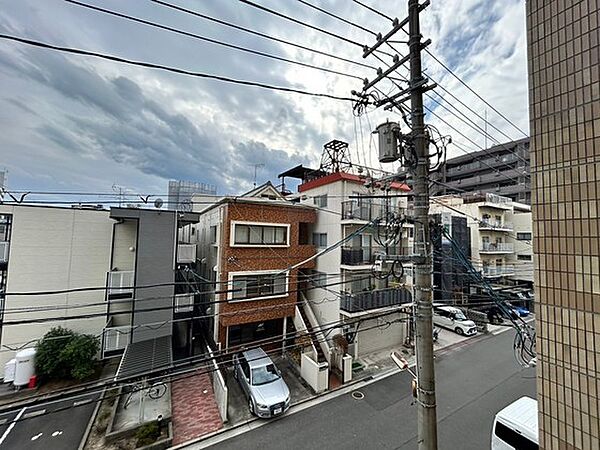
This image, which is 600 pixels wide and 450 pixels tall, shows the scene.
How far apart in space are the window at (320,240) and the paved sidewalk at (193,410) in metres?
7.63

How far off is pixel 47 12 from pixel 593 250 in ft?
24.3

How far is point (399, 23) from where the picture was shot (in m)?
4.33

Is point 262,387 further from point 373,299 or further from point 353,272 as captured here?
point 353,272

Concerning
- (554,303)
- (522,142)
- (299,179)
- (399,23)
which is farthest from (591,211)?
(522,142)

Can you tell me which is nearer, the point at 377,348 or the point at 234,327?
the point at 234,327

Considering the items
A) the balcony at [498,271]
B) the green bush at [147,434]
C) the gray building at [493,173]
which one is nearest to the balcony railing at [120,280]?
the green bush at [147,434]

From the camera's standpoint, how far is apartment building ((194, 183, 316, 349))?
11453mm

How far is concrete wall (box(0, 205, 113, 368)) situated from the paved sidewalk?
4.42 metres

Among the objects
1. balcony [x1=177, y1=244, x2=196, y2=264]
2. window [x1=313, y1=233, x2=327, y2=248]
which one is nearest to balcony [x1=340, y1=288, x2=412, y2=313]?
window [x1=313, y1=233, x2=327, y2=248]

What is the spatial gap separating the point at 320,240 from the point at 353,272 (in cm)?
248

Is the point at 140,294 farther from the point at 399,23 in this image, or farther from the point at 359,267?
the point at 399,23

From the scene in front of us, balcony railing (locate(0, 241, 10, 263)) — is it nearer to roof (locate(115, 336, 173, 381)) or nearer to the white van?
roof (locate(115, 336, 173, 381))

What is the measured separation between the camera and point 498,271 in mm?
21859

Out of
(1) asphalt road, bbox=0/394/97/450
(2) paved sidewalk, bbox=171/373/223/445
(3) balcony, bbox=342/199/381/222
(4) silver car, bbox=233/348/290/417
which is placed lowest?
(1) asphalt road, bbox=0/394/97/450
